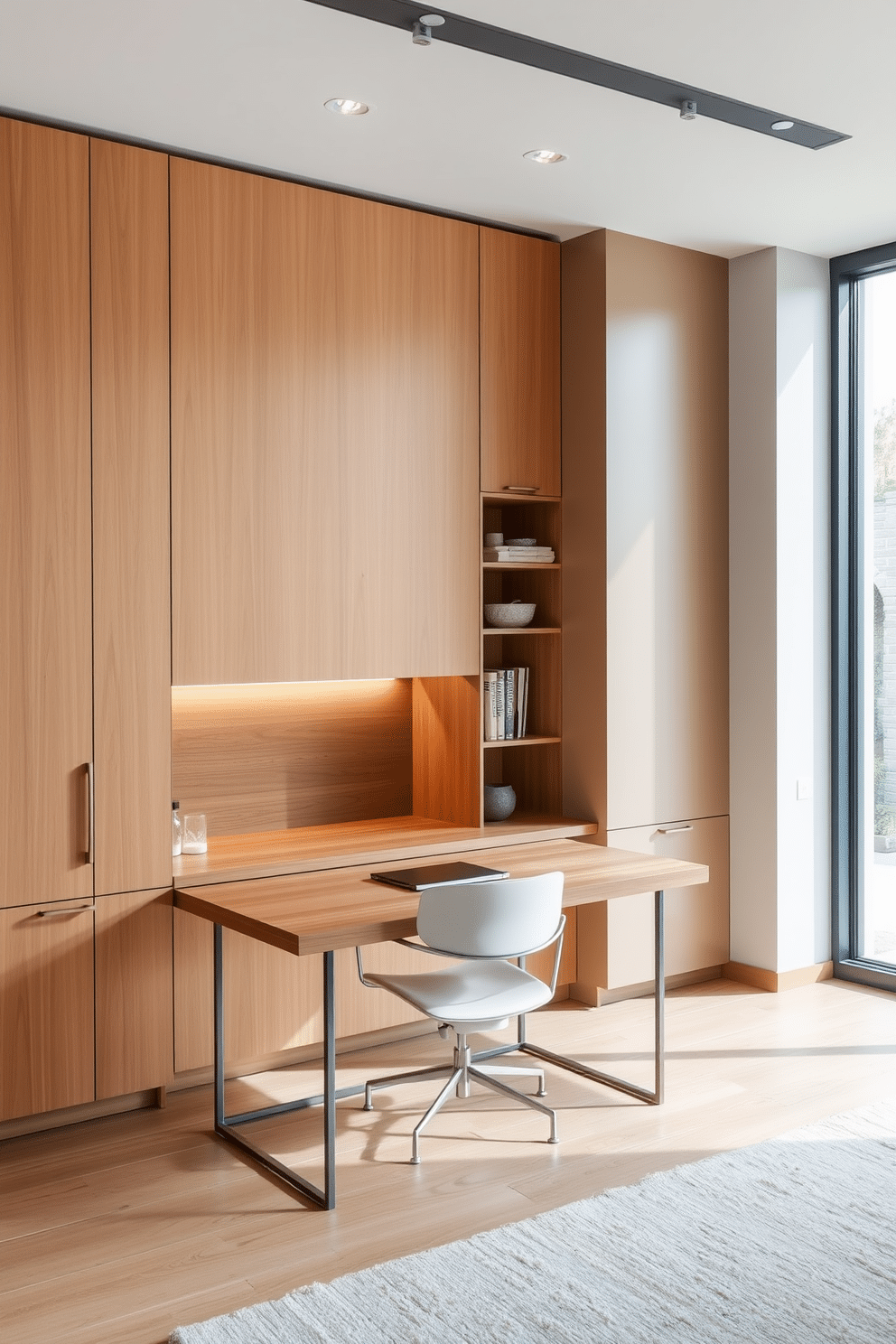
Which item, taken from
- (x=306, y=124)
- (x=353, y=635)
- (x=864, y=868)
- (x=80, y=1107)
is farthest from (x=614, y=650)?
(x=80, y=1107)

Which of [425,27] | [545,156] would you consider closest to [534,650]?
[545,156]

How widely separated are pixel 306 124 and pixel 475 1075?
2.74 meters

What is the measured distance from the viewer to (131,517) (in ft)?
11.6

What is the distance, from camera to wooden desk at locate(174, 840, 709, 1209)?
3010 millimetres

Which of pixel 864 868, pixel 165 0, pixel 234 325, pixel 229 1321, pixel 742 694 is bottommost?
pixel 229 1321

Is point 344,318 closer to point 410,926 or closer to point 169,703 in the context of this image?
point 169,703

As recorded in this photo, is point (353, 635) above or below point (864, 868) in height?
above

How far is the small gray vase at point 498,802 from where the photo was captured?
4473 millimetres

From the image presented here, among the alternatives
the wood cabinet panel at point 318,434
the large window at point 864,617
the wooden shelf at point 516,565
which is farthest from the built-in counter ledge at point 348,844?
the large window at point 864,617

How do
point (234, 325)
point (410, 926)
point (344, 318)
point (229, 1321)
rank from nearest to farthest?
point (229, 1321)
point (410, 926)
point (234, 325)
point (344, 318)

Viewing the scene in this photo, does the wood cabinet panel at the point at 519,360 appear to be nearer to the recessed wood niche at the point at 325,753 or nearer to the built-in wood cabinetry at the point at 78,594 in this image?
the recessed wood niche at the point at 325,753

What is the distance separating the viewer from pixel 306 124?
137 inches

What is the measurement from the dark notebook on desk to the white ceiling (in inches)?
82.9

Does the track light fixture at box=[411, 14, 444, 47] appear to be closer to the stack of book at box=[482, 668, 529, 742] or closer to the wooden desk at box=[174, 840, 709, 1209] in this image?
the wooden desk at box=[174, 840, 709, 1209]
